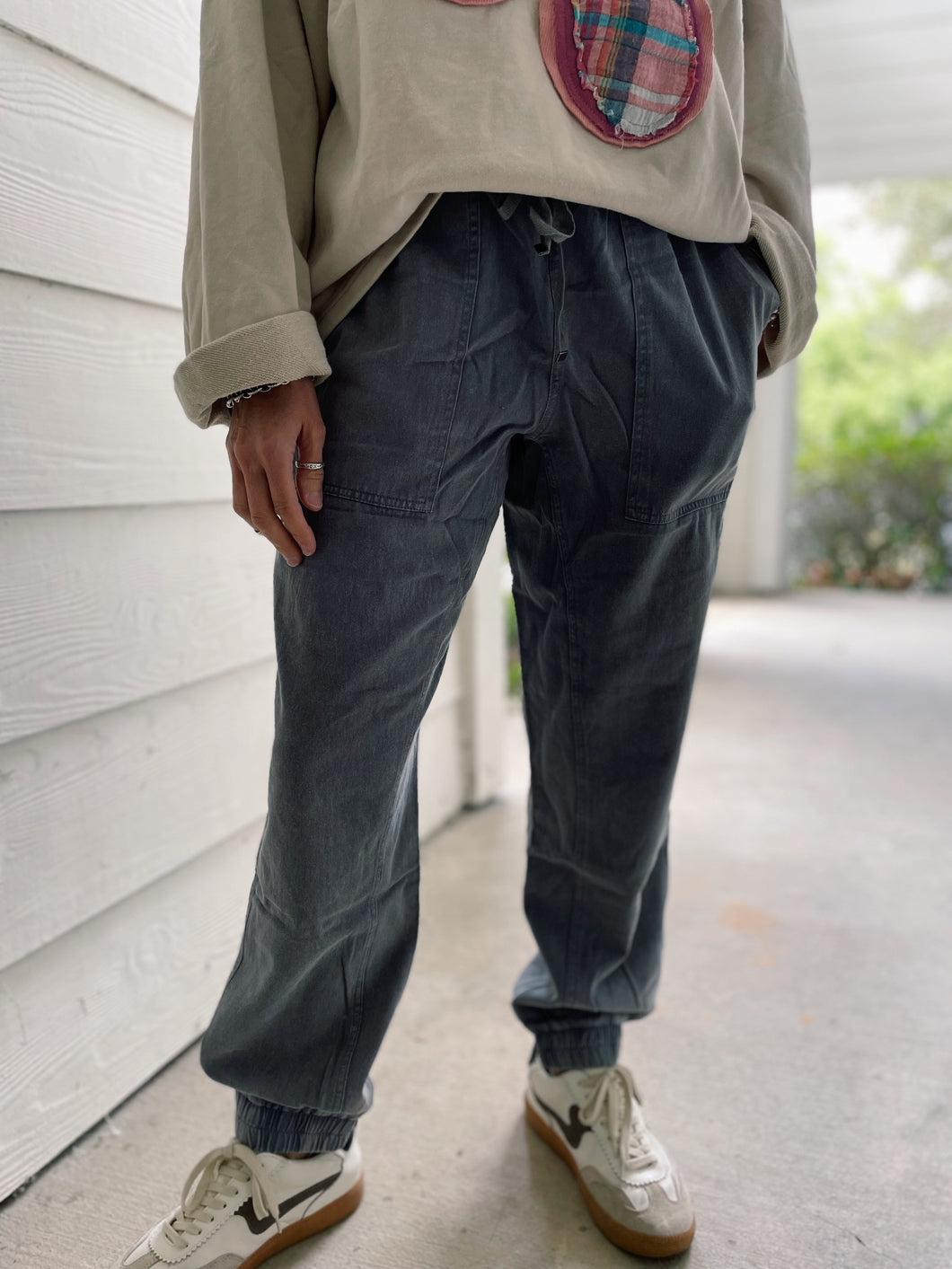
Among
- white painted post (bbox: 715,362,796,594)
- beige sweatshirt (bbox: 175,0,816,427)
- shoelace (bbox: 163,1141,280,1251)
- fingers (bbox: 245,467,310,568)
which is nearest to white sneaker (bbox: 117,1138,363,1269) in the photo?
shoelace (bbox: 163,1141,280,1251)

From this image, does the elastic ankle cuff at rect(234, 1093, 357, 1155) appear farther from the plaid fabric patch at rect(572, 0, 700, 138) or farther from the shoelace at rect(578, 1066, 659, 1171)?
the plaid fabric patch at rect(572, 0, 700, 138)

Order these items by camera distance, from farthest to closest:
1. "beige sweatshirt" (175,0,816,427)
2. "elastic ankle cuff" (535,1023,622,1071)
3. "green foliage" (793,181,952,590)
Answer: "green foliage" (793,181,952,590)
"elastic ankle cuff" (535,1023,622,1071)
"beige sweatshirt" (175,0,816,427)

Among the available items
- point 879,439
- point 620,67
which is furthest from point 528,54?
point 879,439

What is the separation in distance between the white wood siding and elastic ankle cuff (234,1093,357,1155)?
26cm

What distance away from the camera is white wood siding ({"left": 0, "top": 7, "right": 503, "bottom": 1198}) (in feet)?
3.15

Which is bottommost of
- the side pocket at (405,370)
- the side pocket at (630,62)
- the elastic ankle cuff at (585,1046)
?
the elastic ankle cuff at (585,1046)

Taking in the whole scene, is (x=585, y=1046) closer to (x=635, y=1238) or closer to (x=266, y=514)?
(x=635, y=1238)

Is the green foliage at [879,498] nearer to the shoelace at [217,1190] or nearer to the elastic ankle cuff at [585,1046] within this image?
the elastic ankle cuff at [585,1046]

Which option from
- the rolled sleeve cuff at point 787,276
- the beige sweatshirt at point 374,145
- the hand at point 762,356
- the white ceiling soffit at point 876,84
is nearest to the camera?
the beige sweatshirt at point 374,145

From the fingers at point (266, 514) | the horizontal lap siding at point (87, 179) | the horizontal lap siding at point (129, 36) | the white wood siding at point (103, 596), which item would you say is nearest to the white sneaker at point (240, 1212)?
the white wood siding at point (103, 596)

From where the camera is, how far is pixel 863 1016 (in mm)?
1358

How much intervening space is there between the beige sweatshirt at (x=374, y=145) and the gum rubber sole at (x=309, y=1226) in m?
0.75

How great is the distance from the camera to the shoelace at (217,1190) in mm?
894

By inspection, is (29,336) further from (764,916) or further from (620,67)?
(764,916)
